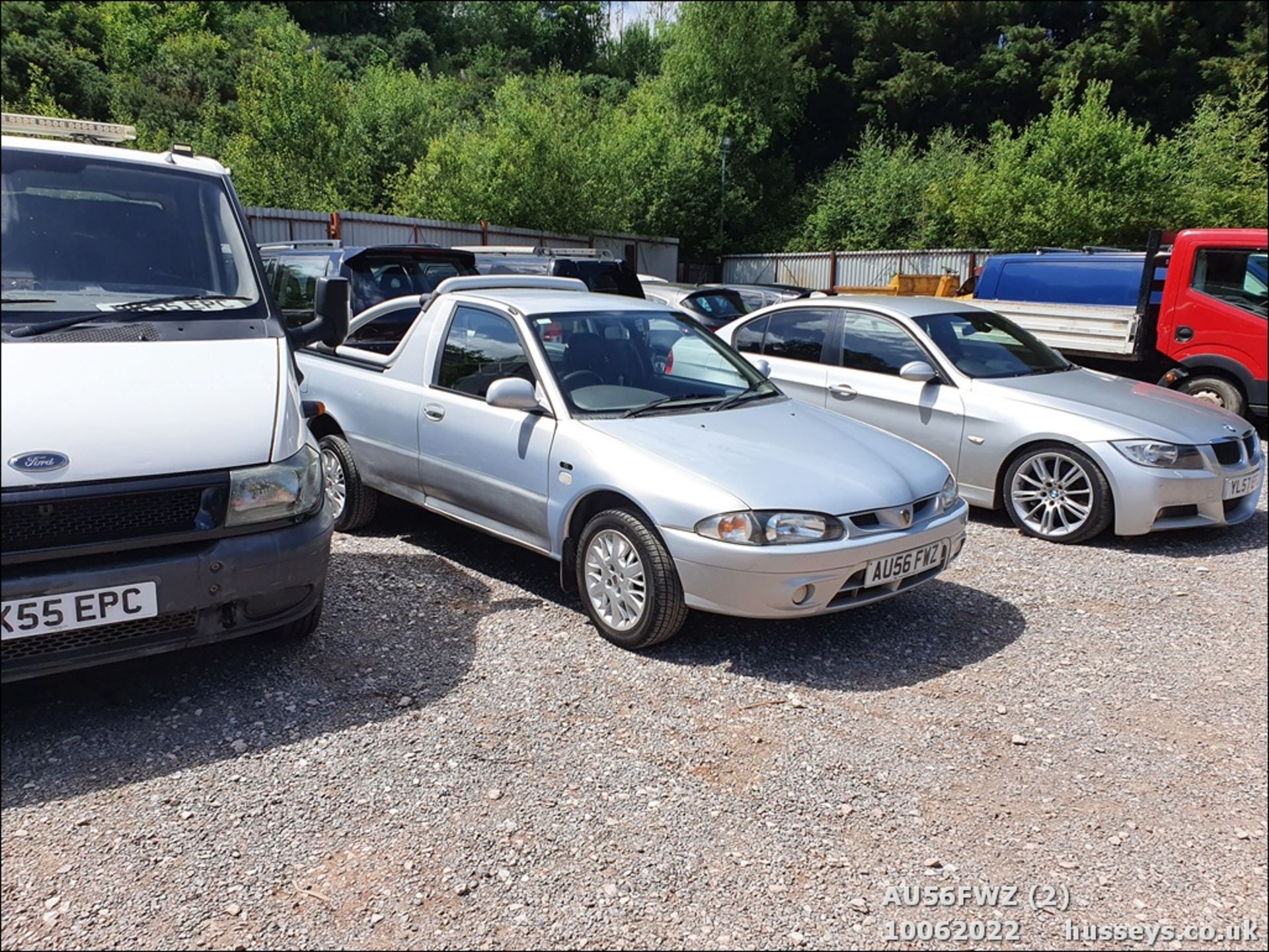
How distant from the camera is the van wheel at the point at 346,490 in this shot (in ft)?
19.0

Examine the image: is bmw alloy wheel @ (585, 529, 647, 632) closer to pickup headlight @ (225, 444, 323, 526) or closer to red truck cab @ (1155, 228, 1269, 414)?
pickup headlight @ (225, 444, 323, 526)

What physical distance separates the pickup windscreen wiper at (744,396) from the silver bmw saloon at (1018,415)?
43.7 inches

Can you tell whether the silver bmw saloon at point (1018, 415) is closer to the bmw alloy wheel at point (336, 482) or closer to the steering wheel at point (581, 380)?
the steering wheel at point (581, 380)

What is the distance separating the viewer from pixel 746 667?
411 cm

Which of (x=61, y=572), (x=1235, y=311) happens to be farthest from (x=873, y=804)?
(x=1235, y=311)

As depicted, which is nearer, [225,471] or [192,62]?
[225,471]

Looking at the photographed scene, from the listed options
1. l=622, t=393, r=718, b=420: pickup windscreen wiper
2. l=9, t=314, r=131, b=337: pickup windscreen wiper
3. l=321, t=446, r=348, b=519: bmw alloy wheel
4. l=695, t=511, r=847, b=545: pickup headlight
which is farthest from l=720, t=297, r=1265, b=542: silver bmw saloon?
l=9, t=314, r=131, b=337: pickup windscreen wiper

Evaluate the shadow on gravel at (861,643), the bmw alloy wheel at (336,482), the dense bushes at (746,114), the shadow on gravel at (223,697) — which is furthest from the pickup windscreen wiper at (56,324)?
the dense bushes at (746,114)

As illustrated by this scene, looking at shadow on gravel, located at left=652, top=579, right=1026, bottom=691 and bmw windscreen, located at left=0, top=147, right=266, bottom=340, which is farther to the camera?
shadow on gravel, located at left=652, top=579, right=1026, bottom=691

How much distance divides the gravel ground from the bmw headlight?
0.60 meters

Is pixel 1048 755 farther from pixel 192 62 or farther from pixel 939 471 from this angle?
pixel 192 62

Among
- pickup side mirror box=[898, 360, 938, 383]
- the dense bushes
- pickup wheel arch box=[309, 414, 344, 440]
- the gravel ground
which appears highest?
the dense bushes

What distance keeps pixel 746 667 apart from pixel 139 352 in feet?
8.86

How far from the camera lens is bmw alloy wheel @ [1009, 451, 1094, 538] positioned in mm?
5957
